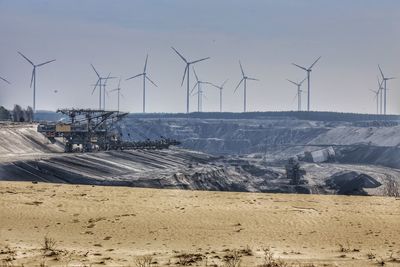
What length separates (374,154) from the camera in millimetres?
116062

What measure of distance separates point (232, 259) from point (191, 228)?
17.1 feet

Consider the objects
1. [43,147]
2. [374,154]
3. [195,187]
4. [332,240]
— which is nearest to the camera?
[332,240]

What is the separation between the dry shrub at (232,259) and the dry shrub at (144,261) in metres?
1.99

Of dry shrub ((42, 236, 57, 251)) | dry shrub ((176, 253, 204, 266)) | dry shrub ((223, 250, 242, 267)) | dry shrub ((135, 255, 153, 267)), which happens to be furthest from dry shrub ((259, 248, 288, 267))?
dry shrub ((42, 236, 57, 251))

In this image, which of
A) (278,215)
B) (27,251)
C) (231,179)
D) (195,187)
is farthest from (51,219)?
(231,179)

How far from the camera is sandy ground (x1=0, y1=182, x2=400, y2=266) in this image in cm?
1739

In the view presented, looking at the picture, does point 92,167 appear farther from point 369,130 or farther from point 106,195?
point 369,130

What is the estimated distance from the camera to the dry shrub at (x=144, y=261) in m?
15.7

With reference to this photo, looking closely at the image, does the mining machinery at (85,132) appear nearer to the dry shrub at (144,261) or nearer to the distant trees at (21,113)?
the distant trees at (21,113)

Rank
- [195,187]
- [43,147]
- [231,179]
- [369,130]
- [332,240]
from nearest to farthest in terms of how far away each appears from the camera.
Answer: [332,240], [195,187], [231,179], [43,147], [369,130]

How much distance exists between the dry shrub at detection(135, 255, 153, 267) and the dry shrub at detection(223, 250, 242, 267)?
6.54ft

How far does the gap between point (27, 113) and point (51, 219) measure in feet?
341

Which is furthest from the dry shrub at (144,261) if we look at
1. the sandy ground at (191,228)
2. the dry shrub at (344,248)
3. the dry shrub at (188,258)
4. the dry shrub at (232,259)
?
the dry shrub at (344,248)

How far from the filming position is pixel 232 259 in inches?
661
